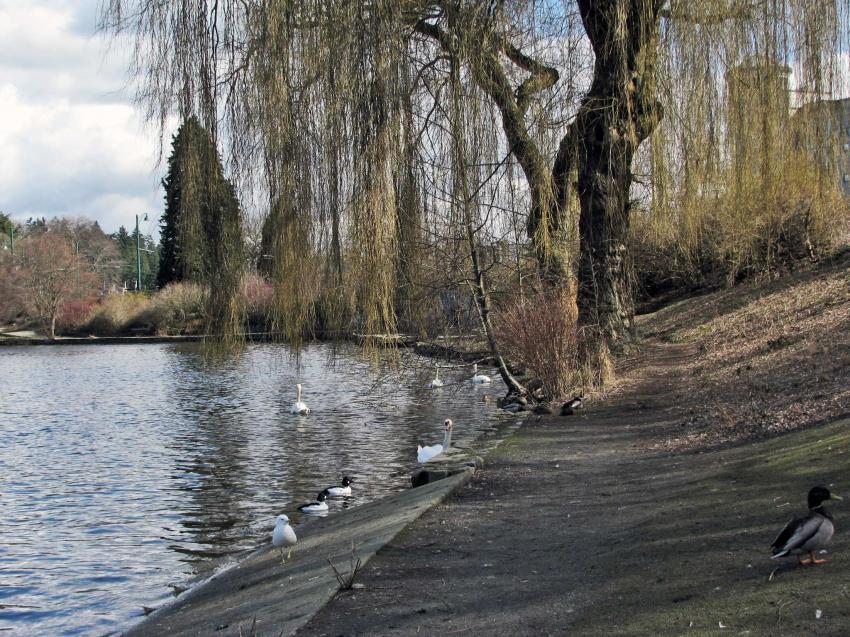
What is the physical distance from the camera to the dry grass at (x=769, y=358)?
8.27m

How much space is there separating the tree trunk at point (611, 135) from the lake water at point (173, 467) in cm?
268

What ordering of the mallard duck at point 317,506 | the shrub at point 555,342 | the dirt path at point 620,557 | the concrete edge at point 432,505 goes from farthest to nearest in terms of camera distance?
the shrub at point 555,342
the mallard duck at point 317,506
the concrete edge at point 432,505
the dirt path at point 620,557

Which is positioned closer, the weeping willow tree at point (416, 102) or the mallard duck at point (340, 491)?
the weeping willow tree at point (416, 102)

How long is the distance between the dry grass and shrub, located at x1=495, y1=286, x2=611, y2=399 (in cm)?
140

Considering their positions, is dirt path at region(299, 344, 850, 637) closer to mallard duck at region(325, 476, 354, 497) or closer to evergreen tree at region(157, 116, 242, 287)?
evergreen tree at region(157, 116, 242, 287)

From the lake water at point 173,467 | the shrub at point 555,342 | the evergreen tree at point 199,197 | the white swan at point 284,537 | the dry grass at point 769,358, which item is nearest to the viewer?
the evergreen tree at point 199,197

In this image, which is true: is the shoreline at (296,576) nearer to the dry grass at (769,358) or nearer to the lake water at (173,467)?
the lake water at (173,467)

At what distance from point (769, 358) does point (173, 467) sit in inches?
361

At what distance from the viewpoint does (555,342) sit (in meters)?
13.6

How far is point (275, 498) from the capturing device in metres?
11.3

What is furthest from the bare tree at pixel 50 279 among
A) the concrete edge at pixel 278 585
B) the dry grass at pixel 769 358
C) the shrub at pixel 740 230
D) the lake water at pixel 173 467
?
the concrete edge at pixel 278 585

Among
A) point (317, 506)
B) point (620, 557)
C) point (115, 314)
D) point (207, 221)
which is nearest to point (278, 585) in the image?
point (620, 557)

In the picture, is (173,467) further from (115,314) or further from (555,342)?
(115,314)

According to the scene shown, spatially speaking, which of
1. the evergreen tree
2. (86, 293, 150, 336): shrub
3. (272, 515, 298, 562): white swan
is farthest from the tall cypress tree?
(86, 293, 150, 336): shrub
